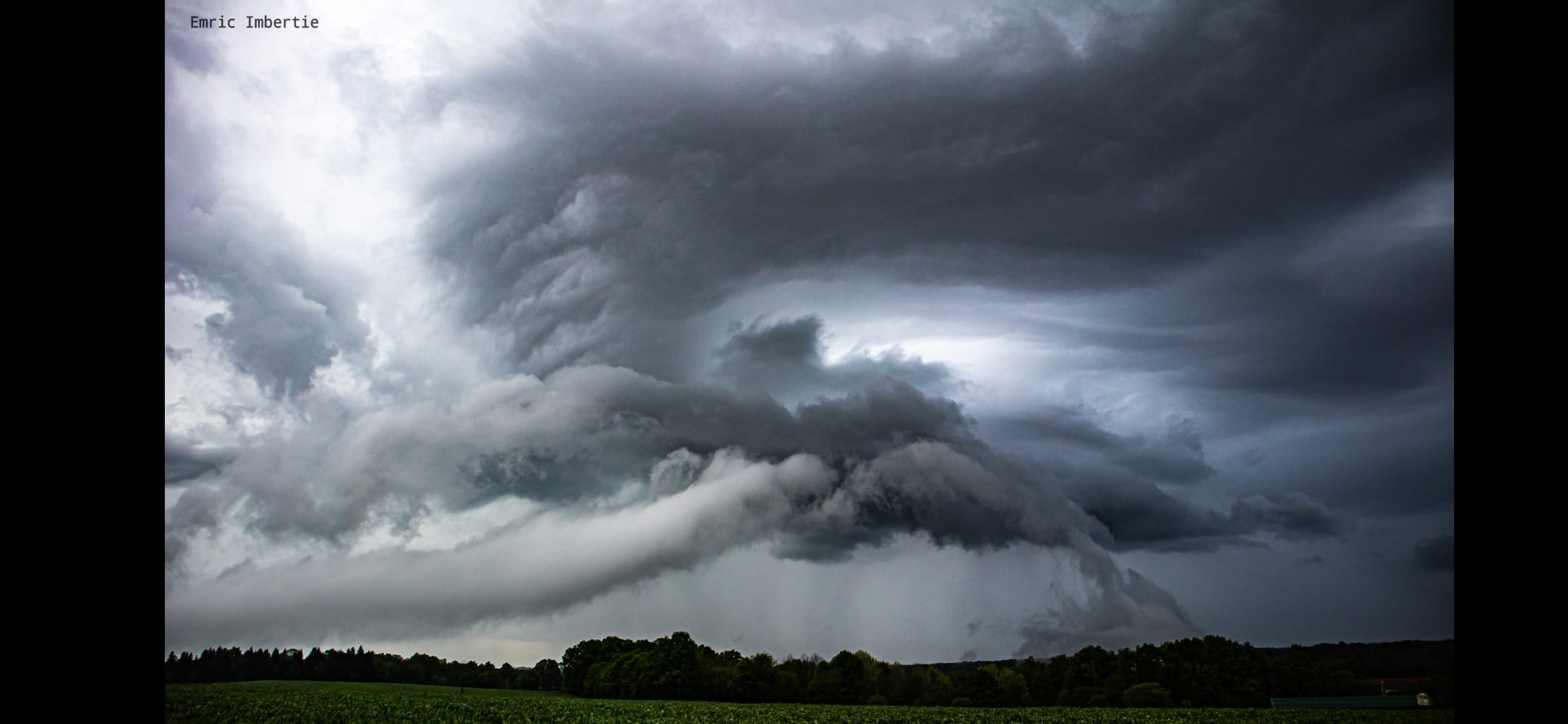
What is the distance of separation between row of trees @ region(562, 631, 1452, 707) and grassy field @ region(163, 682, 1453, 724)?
35.4 feet

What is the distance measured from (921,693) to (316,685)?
32472 millimetres

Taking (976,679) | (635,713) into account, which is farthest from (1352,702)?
(635,713)

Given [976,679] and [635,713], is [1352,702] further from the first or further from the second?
[635,713]

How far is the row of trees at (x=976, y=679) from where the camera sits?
150ft

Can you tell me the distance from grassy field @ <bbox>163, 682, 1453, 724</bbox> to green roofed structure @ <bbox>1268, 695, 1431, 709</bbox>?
1364 mm

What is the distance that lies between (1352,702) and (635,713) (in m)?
29.4

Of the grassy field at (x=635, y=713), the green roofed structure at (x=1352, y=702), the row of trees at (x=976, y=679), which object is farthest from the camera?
the row of trees at (x=976, y=679)

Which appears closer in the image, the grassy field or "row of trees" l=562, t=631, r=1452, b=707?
the grassy field

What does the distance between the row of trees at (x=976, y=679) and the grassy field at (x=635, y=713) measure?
10804mm

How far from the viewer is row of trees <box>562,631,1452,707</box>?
45812 millimetres

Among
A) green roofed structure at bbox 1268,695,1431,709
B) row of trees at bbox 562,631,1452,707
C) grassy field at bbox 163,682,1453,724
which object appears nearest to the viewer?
grassy field at bbox 163,682,1453,724

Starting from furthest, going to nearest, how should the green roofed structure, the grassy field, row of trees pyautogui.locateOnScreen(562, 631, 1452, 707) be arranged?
row of trees pyautogui.locateOnScreen(562, 631, 1452, 707) < the green roofed structure < the grassy field
